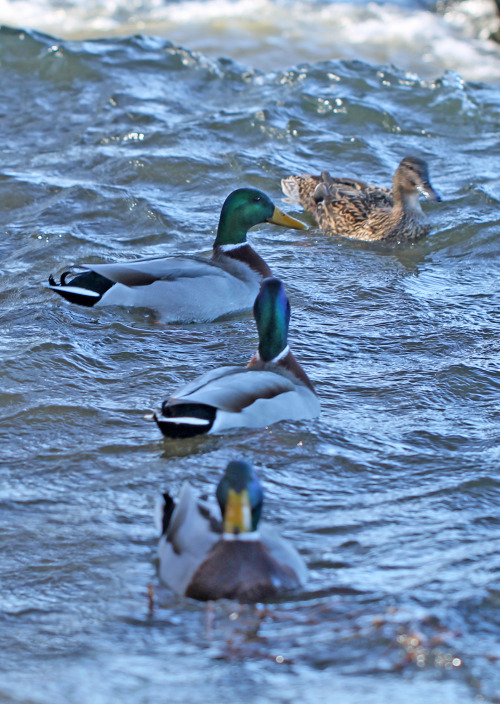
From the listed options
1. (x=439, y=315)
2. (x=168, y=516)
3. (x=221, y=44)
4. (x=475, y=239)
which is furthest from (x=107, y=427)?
(x=221, y=44)

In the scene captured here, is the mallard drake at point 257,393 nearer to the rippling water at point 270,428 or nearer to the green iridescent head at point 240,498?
the rippling water at point 270,428

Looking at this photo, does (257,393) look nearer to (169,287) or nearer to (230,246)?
(169,287)

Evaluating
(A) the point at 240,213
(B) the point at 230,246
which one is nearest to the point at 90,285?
(B) the point at 230,246

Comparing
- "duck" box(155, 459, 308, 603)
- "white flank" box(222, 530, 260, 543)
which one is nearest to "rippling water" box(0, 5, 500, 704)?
"duck" box(155, 459, 308, 603)

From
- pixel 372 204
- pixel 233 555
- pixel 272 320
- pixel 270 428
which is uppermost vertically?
pixel 272 320

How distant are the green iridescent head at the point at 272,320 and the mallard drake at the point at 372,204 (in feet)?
10.9

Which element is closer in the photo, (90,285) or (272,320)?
(272,320)

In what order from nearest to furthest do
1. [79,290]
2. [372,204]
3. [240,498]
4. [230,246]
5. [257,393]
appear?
[240,498], [257,393], [79,290], [230,246], [372,204]

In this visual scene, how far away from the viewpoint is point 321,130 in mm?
11477

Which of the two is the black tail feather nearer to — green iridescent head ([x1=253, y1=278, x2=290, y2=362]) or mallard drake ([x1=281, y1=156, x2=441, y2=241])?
green iridescent head ([x1=253, y1=278, x2=290, y2=362])

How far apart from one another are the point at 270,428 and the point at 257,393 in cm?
19

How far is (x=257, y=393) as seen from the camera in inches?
210

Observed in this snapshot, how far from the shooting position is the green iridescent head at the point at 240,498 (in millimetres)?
3939

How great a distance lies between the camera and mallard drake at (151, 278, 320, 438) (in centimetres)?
512
